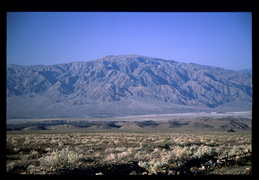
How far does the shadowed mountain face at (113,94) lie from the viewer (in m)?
125

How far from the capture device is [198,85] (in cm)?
17525

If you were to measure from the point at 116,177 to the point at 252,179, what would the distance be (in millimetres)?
2243

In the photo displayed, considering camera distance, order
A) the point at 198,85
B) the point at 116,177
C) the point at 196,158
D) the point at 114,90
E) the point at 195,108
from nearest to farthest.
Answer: the point at 116,177
the point at 196,158
the point at 195,108
the point at 114,90
the point at 198,85

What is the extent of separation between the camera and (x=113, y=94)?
489 ft

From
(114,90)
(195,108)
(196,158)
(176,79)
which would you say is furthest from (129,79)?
(196,158)

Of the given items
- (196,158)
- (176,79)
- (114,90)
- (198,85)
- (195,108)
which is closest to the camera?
(196,158)

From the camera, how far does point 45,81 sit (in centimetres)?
17625

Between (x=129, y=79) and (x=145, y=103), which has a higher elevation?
(x=129, y=79)

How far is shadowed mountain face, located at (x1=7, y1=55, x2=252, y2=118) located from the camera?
409 ft
